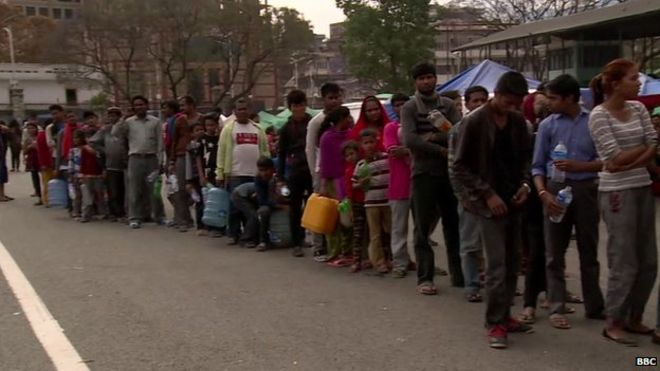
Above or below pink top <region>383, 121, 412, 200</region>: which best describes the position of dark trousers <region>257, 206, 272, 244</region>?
below

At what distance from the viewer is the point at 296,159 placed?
8.89 metres

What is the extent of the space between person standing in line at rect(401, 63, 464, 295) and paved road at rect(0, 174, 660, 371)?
1.36ft

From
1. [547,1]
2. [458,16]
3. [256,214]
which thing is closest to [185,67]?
[458,16]

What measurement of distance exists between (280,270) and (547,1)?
35.7 meters

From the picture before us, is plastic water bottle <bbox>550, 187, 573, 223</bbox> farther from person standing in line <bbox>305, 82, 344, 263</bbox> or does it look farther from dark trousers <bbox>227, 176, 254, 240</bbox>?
dark trousers <bbox>227, 176, 254, 240</bbox>

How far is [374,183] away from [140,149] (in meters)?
5.23

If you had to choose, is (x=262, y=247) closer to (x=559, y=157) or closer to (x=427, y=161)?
(x=427, y=161)

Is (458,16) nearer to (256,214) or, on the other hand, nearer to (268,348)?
(256,214)

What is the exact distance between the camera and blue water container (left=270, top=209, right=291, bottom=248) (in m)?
9.36

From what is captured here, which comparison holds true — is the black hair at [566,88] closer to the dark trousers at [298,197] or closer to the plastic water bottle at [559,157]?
the plastic water bottle at [559,157]

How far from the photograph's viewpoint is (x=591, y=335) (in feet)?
17.3


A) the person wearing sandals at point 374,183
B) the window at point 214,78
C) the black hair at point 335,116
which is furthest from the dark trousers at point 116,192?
the window at point 214,78

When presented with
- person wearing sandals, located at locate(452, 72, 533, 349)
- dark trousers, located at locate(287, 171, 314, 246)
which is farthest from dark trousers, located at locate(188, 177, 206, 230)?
person wearing sandals, located at locate(452, 72, 533, 349)

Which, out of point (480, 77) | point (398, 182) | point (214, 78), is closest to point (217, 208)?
point (398, 182)
